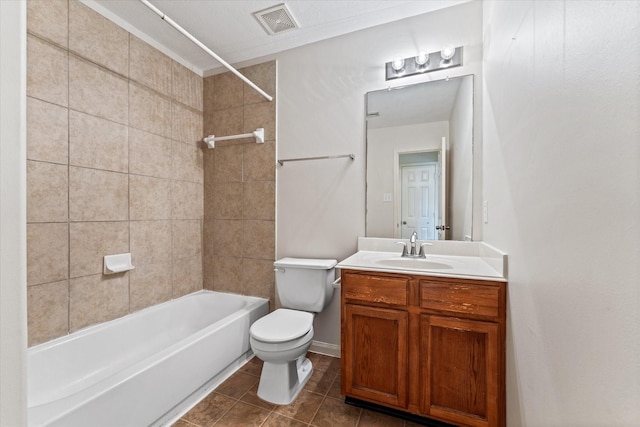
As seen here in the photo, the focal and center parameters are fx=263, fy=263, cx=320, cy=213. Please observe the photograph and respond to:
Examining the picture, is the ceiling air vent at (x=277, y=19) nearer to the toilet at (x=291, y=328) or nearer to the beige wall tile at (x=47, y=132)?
the beige wall tile at (x=47, y=132)

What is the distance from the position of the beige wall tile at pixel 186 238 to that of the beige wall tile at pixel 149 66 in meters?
1.14

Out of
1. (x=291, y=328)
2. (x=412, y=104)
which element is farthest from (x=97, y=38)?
(x=291, y=328)

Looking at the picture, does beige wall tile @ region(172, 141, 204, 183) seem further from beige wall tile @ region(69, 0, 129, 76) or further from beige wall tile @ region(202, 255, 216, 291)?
beige wall tile @ region(202, 255, 216, 291)

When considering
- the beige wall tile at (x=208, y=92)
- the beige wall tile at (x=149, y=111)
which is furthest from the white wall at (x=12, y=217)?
the beige wall tile at (x=208, y=92)

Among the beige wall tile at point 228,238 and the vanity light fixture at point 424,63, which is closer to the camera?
the vanity light fixture at point 424,63

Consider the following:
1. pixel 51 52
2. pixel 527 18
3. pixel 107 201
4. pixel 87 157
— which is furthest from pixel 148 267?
pixel 527 18

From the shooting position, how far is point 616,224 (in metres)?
0.52

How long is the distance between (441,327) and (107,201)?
2.25m

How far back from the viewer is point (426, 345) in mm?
1347

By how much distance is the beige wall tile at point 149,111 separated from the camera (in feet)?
6.54

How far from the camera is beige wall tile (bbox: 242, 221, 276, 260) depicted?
231 cm

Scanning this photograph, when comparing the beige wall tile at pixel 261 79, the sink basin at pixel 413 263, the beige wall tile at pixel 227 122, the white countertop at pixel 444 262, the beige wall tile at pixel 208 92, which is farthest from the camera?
the beige wall tile at pixel 208 92

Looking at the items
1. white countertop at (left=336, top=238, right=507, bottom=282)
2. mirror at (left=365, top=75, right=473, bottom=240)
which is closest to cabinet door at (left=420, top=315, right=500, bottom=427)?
white countertop at (left=336, top=238, right=507, bottom=282)

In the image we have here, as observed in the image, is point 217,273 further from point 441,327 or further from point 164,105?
point 441,327
